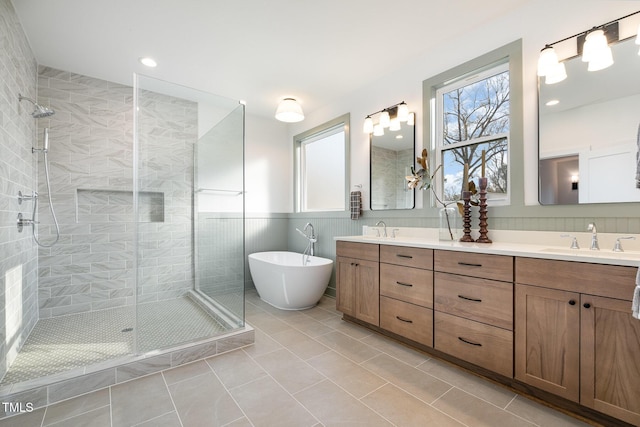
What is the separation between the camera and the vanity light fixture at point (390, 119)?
284cm

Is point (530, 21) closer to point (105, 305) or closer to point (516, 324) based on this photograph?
point (516, 324)

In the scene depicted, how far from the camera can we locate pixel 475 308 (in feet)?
5.97

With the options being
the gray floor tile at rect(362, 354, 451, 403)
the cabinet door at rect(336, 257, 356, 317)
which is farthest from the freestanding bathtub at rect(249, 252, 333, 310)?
the gray floor tile at rect(362, 354, 451, 403)

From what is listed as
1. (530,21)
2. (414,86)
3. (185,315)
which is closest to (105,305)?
(185,315)

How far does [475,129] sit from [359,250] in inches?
57.6

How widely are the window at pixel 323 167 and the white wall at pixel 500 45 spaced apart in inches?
13.6

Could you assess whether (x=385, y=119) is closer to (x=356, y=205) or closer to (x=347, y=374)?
(x=356, y=205)

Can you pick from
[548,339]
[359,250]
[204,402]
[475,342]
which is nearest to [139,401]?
[204,402]

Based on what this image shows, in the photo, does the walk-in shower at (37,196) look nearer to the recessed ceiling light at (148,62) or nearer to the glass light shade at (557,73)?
the recessed ceiling light at (148,62)

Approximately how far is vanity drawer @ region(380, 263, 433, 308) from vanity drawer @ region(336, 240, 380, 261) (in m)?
0.13

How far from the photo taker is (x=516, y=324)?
164 centimetres

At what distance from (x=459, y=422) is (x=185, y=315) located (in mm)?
2301

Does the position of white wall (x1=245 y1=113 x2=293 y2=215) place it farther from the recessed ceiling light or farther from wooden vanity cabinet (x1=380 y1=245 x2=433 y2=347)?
wooden vanity cabinet (x1=380 y1=245 x2=433 y2=347)

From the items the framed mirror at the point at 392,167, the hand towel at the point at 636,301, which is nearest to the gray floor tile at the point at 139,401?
the hand towel at the point at 636,301
